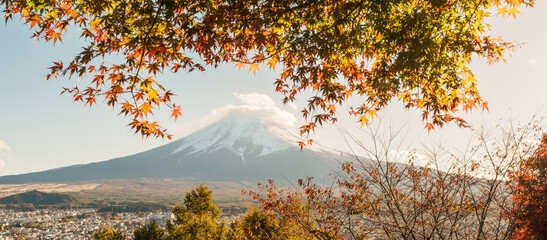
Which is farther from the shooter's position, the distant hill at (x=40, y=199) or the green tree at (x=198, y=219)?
the distant hill at (x=40, y=199)

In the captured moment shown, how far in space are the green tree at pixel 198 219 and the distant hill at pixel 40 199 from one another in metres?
127

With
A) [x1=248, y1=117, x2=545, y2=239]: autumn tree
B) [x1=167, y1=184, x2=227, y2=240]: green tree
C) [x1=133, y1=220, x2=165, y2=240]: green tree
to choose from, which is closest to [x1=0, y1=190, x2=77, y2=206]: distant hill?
[x1=133, y1=220, x2=165, y2=240]: green tree

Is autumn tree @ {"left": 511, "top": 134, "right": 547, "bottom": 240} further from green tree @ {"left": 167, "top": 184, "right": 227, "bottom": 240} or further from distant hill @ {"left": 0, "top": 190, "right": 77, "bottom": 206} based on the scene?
distant hill @ {"left": 0, "top": 190, "right": 77, "bottom": 206}

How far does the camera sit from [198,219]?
17.2 metres

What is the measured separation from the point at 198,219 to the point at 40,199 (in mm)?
148497

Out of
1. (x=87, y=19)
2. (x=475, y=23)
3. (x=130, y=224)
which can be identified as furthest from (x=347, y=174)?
(x=130, y=224)

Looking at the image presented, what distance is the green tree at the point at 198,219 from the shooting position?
16.7 metres

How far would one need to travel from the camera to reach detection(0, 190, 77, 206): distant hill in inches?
4727

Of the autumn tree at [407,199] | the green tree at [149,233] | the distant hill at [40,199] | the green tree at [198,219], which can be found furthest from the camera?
the distant hill at [40,199]

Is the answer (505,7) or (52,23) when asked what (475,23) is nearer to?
(505,7)

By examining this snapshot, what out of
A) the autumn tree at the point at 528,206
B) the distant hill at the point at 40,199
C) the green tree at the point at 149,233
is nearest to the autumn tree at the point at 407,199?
the autumn tree at the point at 528,206

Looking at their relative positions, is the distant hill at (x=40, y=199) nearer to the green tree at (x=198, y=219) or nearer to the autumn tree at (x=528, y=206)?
the green tree at (x=198, y=219)

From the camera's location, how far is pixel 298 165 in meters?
189

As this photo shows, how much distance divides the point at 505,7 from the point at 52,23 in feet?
19.1
